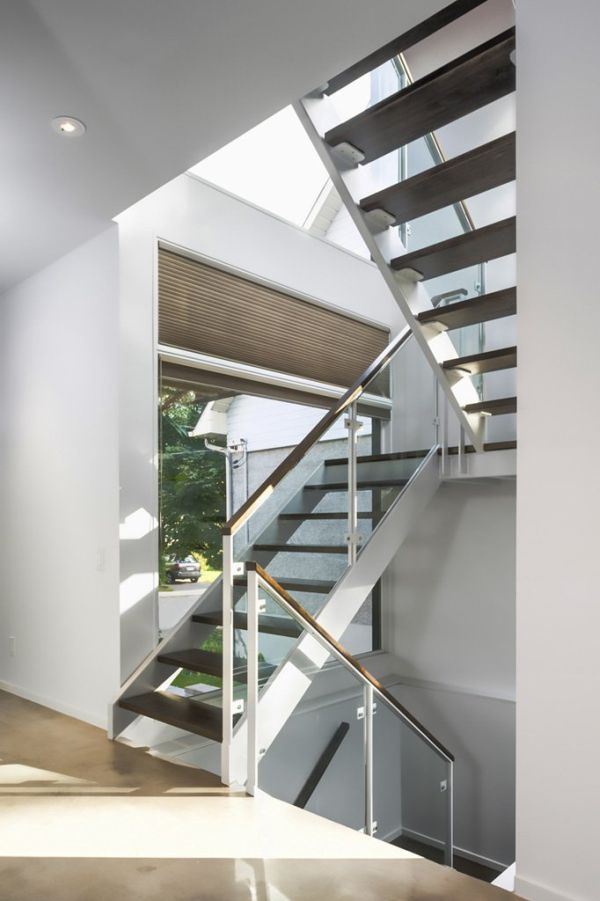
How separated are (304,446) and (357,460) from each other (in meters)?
0.58

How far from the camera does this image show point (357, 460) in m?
4.29

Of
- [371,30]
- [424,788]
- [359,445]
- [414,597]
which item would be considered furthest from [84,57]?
[414,597]

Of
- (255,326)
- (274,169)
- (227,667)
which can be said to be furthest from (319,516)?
(274,169)

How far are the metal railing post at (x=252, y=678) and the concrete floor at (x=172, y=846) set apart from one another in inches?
6.2

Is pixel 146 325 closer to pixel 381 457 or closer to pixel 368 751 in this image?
pixel 381 457

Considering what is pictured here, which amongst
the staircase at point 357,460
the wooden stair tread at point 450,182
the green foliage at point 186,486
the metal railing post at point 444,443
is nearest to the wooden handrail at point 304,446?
the staircase at point 357,460

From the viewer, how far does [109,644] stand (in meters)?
4.06

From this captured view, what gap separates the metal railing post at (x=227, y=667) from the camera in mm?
3207

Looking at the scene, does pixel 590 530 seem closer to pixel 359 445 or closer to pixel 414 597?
pixel 359 445

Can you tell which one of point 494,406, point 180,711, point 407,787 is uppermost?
point 494,406

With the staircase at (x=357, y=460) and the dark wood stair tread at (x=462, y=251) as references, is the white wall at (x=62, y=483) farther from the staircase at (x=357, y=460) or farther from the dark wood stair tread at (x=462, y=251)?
the dark wood stair tread at (x=462, y=251)

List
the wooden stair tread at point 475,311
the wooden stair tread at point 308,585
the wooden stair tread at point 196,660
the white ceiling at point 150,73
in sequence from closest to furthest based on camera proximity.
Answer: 1. the white ceiling at point 150,73
2. the wooden stair tread at point 475,311
3. the wooden stair tread at point 196,660
4. the wooden stair tread at point 308,585

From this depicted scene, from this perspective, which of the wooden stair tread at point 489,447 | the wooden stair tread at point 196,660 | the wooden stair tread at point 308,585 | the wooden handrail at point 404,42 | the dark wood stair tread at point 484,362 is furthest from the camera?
the wooden stair tread at point 489,447

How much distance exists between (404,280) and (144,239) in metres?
1.65
